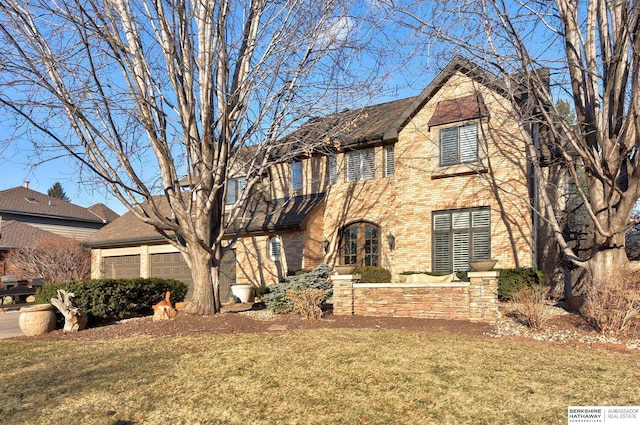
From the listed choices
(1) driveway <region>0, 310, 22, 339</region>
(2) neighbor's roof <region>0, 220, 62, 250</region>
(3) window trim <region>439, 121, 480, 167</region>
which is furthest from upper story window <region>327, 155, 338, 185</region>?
(2) neighbor's roof <region>0, 220, 62, 250</region>

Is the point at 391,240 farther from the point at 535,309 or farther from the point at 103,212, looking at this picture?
the point at 103,212

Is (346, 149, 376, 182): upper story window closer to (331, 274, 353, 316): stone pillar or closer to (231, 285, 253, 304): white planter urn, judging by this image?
(231, 285, 253, 304): white planter urn

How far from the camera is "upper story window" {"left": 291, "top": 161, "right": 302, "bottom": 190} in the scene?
21031 mm

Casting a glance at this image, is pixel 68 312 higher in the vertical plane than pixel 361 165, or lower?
lower

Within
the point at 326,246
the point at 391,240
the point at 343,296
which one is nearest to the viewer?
the point at 343,296

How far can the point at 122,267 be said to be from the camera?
25047 mm

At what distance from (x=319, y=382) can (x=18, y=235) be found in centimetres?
3149

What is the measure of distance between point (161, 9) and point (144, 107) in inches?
90.5

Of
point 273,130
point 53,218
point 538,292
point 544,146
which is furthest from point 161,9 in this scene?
point 53,218

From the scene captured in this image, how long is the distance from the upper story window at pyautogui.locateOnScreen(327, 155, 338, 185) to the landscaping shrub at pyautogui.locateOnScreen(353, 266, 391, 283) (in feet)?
14.4

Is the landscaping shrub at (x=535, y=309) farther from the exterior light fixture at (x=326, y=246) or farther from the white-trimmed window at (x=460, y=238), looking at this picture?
the exterior light fixture at (x=326, y=246)

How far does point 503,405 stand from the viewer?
5152 mm

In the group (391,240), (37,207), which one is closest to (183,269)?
(391,240)

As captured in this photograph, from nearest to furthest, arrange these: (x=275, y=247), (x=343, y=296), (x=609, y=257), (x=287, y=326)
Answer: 1. (x=609, y=257)
2. (x=287, y=326)
3. (x=343, y=296)
4. (x=275, y=247)
